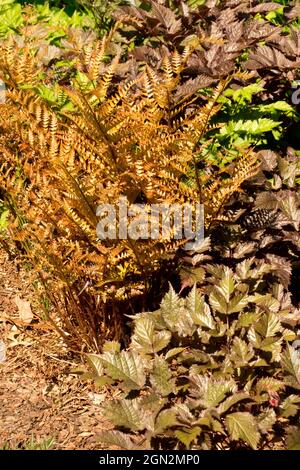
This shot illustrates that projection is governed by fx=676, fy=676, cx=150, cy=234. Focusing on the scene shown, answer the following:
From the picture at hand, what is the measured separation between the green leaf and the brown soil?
0.59 meters

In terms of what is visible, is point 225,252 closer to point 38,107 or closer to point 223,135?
point 223,135

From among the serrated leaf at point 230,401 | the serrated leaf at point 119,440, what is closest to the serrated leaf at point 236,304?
the serrated leaf at point 230,401

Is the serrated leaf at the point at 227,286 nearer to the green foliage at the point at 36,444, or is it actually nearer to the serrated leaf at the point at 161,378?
the serrated leaf at the point at 161,378

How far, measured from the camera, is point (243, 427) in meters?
2.07

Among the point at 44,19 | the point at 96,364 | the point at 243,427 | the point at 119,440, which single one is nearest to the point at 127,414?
the point at 119,440

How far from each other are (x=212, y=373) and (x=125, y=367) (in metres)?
0.33

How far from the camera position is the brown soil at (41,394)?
254cm

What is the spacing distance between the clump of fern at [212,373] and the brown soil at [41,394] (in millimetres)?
324

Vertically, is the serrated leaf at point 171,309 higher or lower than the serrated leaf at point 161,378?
higher

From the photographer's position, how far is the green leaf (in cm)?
204

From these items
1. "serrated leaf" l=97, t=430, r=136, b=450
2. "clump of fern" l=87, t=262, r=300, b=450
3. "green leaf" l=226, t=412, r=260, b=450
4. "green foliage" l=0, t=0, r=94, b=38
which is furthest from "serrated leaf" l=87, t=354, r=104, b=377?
"green foliage" l=0, t=0, r=94, b=38

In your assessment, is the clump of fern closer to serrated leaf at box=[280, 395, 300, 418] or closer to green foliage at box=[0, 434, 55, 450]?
serrated leaf at box=[280, 395, 300, 418]

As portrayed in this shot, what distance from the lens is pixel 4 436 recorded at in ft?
8.31
